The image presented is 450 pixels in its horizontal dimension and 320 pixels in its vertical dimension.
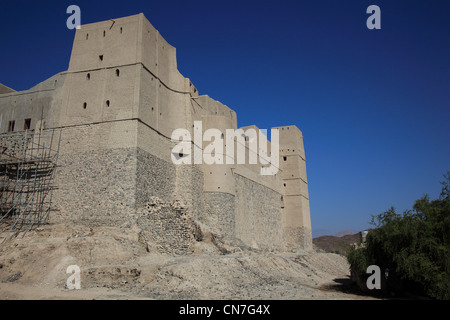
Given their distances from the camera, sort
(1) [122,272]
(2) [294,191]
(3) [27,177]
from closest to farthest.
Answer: (1) [122,272] < (3) [27,177] < (2) [294,191]

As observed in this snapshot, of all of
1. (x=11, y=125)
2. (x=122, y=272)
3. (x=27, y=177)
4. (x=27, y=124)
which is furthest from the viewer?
(x=11, y=125)

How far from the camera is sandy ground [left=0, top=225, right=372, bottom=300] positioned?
33.6ft

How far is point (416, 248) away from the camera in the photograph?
11.9m

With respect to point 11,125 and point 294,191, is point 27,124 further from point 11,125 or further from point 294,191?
point 294,191

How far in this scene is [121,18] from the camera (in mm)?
17641

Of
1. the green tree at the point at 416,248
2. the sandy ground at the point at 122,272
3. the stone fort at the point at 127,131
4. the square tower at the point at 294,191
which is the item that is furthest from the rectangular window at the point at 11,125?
the square tower at the point at 294,191

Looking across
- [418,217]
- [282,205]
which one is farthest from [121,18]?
[282,205]

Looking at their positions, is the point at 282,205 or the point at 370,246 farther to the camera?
the point at 282,205

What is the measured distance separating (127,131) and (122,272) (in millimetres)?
6657

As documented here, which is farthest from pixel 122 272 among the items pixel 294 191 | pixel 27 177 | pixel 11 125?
pixel 294 191

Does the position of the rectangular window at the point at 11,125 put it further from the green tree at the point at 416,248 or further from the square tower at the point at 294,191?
the square tower at the point at 294,191
